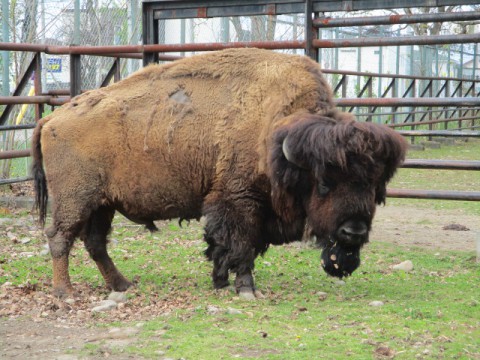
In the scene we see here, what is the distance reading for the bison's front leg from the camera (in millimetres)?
6270

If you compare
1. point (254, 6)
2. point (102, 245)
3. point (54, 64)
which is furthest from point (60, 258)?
point (54, 64)

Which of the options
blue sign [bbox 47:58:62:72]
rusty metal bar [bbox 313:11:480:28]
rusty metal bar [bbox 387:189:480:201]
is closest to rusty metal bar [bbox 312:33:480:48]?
rusty metal bar [bbox 313:11:480:28]

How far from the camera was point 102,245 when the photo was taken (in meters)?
6.88

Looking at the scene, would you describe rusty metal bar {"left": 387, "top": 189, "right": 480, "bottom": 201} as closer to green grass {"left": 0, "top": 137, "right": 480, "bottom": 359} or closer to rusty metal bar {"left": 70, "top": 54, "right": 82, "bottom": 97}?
green grass {"left": 0, "top": 137, "right": 480, "bottom": 359}

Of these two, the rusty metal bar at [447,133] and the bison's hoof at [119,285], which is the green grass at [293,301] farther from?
the rusty metal bar at [447,133]

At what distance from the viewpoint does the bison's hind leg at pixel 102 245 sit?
22.1 ft

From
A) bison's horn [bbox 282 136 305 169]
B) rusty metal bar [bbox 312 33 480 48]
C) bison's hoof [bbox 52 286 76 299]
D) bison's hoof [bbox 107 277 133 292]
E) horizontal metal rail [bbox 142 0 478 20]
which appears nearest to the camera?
bison's horn [bbox 282 136 305 169]

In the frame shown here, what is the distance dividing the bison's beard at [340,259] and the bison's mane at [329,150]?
505mm

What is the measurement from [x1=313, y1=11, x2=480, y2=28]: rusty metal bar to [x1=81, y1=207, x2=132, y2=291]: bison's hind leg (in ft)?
10.1

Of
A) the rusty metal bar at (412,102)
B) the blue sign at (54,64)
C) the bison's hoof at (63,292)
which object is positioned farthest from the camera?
the blue sign at (54,64)

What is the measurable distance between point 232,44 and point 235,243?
127 inches

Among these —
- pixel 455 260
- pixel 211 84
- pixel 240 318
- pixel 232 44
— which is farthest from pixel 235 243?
pixel 232 44

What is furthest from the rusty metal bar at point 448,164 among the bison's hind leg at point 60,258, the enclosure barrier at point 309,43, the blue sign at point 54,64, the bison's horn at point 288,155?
the blue sign at point 54,64

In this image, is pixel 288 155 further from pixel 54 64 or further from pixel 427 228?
pixel 54 64
